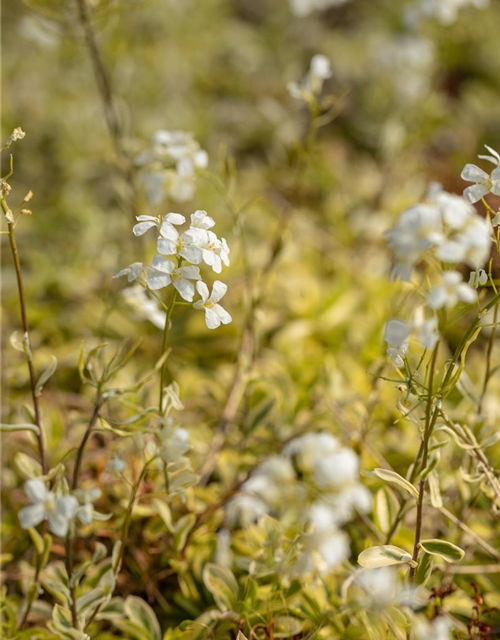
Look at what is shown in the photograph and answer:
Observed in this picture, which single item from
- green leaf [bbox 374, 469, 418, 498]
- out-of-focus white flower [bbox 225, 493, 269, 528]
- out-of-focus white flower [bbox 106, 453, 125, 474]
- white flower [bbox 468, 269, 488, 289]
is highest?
white flower [bbox 468, 269, 488, 289]

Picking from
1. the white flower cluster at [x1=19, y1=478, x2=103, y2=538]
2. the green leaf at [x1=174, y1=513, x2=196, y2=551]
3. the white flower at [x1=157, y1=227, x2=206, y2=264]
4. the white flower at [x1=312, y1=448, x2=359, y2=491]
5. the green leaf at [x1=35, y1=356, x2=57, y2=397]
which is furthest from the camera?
the green leaf at [x1=174, y1=513, x2=196, y2=551]

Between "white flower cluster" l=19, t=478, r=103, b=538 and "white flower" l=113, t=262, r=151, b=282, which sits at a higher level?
"white flower" l=113, t=262, r=151, b=282

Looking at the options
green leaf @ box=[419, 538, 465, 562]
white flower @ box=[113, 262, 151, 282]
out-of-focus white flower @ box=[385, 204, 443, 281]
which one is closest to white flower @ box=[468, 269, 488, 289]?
out-of-focus white flower @ box=[385, 204, 443, 281]

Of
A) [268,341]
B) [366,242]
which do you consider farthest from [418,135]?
[268,341]

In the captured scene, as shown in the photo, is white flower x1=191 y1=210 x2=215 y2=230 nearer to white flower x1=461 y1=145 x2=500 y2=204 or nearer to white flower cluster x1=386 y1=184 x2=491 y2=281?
white flower cluster x1=386 y1=184 x2=491 y2=281

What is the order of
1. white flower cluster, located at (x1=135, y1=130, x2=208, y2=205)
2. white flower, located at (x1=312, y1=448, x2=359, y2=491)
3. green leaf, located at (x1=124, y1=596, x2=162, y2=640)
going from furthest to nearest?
white flower cluster, located at (x1=135, y1=130, x2=208, y2=205)
green leaf, located at (x1=124, y1=596, x2=162, y2=640)
white flower, located at (x1=312, y1=448, x2=359, y2=491)

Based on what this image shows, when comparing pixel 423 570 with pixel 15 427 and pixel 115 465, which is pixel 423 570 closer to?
pixel 115 465

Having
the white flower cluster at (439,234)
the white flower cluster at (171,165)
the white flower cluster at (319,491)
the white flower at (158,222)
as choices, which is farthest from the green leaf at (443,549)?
the white flower cluster at (171,165)
